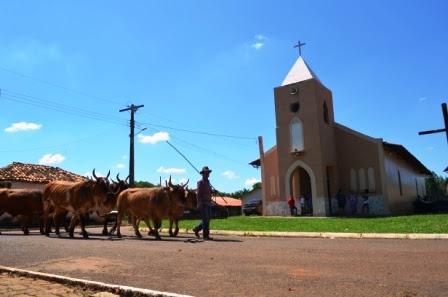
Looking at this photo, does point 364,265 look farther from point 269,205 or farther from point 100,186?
point 269,205

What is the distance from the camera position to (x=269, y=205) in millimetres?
36594

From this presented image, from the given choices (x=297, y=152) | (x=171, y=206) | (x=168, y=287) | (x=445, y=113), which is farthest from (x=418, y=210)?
(x=168, y=287)

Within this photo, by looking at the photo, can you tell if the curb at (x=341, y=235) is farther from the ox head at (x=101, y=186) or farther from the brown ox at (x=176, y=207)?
the ox head at (x=101, y=186)

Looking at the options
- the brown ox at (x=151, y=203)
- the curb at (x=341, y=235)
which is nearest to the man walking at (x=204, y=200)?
the brown ox at (x=151, y=203)

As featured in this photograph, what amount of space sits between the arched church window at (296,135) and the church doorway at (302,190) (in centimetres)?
142

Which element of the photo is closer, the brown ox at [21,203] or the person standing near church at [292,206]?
the brown ox at [21,203]

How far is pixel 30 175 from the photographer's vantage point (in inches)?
1564

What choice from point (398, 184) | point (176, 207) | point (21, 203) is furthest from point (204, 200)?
point (398, 184)

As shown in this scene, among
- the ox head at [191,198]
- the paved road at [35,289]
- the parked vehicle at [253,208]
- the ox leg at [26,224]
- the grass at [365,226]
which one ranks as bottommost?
the paved road at [35,289]

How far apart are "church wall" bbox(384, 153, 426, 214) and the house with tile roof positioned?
25.7 metres

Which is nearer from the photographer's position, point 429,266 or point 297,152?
point 429,266

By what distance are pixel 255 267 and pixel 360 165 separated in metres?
28.3

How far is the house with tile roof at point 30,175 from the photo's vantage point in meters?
36.6

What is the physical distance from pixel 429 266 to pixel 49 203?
1403cm
